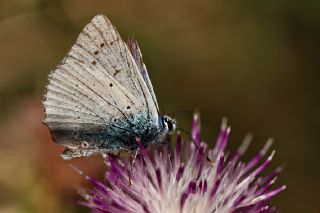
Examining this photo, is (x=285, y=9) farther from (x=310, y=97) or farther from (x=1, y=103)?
(x=1, y=103)

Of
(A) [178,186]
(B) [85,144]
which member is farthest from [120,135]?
(A) [178,186]

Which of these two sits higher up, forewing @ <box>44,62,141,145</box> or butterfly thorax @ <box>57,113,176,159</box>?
forewing @ <box>44,62,141,145</box>

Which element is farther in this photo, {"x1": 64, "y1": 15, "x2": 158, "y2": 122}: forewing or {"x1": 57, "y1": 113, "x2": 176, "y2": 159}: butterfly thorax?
{"x1": 57, "y1": 113, "x2": 176, "y2": 159}: butterfly thorax

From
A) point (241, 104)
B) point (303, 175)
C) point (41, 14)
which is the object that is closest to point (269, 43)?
point (241, 104)

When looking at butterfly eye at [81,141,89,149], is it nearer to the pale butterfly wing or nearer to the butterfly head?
the pale butterfly wing

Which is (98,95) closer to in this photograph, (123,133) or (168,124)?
(123,133)

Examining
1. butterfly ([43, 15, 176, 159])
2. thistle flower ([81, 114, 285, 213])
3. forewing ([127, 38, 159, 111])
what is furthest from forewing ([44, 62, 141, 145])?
thistle flower ([81, 114, 285, 213])
